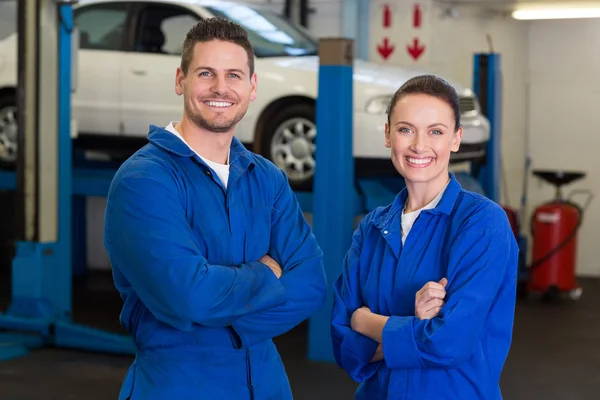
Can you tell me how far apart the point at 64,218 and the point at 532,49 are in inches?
222

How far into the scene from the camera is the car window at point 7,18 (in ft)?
31.8

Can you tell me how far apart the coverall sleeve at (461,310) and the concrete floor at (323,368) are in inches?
117

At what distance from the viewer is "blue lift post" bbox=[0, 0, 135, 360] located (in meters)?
5.89

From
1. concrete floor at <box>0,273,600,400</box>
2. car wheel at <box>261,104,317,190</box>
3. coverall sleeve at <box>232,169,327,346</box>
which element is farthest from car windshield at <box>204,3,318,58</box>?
coverall sleeve at <box>232,169,327,346</box>

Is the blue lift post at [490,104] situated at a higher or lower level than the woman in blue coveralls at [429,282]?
higher

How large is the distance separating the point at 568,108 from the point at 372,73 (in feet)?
12.8

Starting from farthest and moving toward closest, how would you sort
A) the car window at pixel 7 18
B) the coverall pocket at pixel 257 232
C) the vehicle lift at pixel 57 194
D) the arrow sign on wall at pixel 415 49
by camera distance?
1. the car window at pixel 7 18
2. the arrow sign on wall at pixel 415 49
3. the vehicle lift at pixel 57 194
4. the coverall pocket at pixel 257 232

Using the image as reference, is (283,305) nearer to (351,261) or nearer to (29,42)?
(351,261)

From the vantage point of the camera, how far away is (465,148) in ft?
21.1

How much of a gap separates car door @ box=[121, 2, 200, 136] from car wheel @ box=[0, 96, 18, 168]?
2.94 feet

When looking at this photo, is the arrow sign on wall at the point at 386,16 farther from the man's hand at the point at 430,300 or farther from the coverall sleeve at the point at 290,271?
the man's hand at the point at 430,300

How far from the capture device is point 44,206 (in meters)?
6.01

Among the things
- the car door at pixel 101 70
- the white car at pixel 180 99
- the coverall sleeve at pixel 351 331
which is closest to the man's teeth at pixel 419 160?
the coverall sleeve at pixel 351 331

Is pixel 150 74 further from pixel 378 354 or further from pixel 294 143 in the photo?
pixel 378 354
